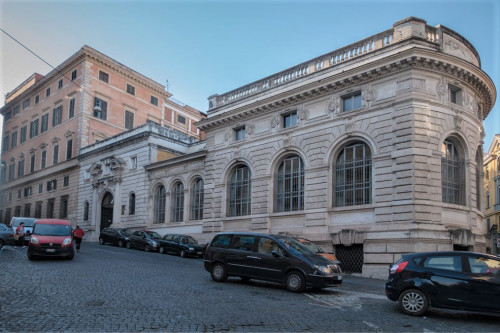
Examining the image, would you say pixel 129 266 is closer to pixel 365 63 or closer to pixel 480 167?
pixel 365 63

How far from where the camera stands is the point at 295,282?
12820 mm

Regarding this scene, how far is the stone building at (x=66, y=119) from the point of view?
150 feet

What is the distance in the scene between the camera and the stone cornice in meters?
20.6

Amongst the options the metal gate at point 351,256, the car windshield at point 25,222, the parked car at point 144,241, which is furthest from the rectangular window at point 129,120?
the metal gate at point 351,256

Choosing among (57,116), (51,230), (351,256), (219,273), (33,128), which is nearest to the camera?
(219,273)

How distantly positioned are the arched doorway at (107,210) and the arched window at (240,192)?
52.3 ft

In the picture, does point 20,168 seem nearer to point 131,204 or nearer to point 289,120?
point 131,204

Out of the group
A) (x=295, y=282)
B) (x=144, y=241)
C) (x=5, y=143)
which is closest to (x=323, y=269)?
(x=295, y=282)

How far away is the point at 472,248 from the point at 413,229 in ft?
12.1

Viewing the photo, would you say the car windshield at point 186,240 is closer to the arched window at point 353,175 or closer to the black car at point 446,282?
the arched window at point 353,175

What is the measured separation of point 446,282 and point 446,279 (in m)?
0.07

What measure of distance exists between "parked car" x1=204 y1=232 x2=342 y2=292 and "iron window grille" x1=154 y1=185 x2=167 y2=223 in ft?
66.4

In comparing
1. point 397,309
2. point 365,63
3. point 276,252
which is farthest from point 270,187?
point 397,309

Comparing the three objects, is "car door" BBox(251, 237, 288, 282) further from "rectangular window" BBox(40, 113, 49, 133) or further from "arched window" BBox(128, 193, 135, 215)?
"rectangular window" BBox(40, 113, 49, 133)
